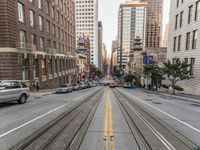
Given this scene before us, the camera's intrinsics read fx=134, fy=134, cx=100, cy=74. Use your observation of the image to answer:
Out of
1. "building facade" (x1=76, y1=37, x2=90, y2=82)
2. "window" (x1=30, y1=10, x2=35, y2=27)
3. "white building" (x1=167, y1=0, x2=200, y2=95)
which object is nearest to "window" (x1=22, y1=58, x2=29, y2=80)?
"window" (x1=30, y1=10, x2=35, y2=27)

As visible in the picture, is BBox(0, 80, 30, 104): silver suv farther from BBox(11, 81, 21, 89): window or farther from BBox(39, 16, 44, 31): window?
BBox(39, 16, 44, 31): window

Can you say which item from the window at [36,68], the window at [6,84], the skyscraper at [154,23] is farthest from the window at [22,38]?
the skyscraper at [154,23]

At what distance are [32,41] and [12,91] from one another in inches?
642

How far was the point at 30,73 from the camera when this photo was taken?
2303cm

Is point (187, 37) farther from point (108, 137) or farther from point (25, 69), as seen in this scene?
point (25, 69)

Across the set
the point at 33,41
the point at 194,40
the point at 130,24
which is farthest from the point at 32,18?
the point at 130,24

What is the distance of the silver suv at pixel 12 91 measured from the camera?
10.0 metres

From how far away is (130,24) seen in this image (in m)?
132

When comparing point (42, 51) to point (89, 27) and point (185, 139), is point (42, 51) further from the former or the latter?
point (89, 27)

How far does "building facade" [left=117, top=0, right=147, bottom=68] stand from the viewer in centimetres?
12694

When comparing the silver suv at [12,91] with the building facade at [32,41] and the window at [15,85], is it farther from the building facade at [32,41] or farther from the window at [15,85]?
the building facade at [32,41]

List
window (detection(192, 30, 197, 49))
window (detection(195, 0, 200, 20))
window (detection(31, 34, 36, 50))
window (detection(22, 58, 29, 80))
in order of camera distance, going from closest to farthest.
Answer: window (detection(195, 0, 200, 20)), window (detection(192, 30, 197, 49)), window (detection(22, 58, 29, 80)), window (detection(31, 34, 36, 50))

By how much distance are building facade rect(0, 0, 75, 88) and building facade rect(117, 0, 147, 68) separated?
96.3 metres

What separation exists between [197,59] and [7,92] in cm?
2450
